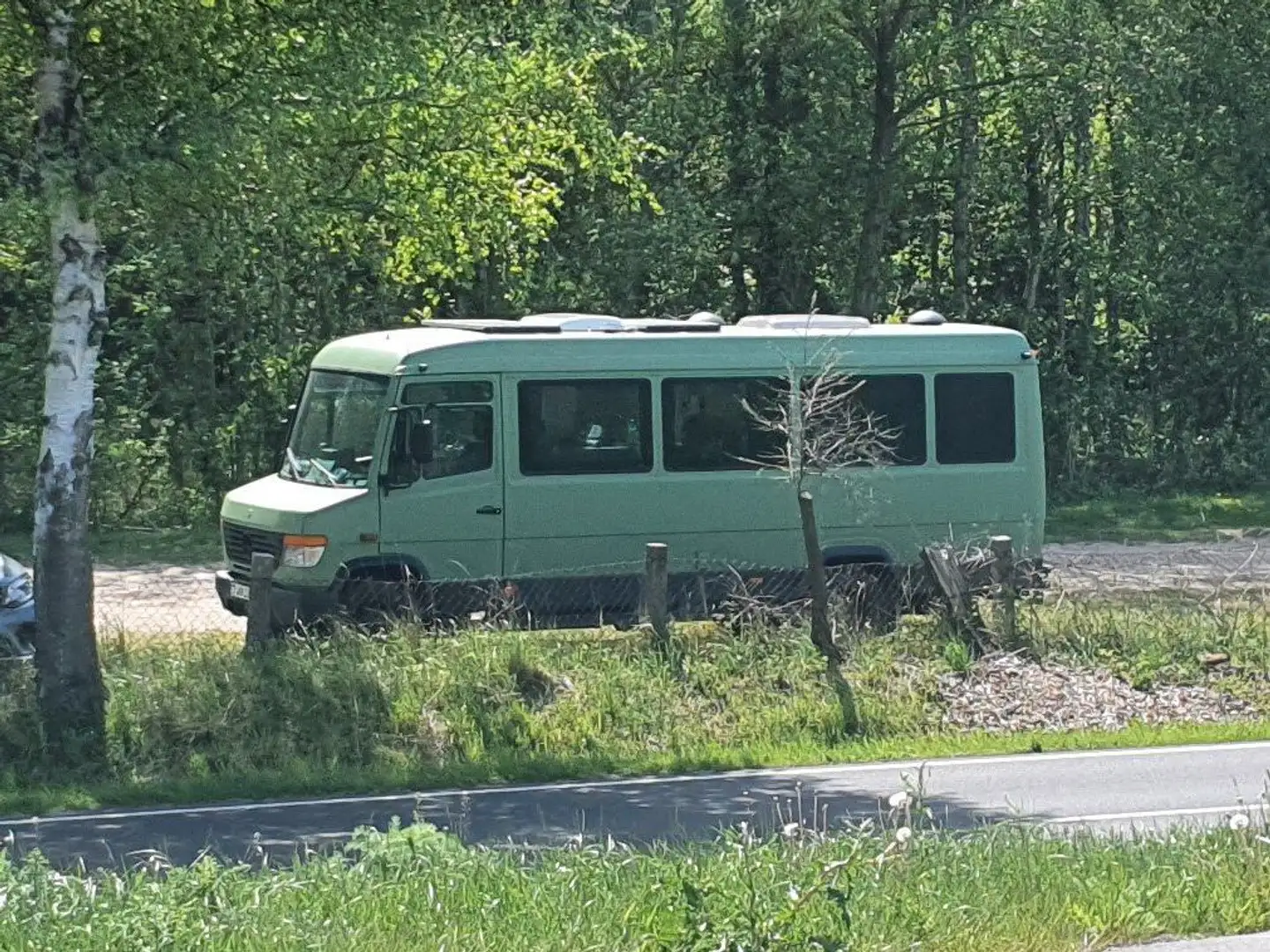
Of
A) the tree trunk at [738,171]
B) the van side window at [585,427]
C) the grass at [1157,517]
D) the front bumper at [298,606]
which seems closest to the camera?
the front bumper at [298,606]

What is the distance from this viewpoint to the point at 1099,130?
3216 centimetres

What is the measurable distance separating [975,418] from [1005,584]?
7.96 feet

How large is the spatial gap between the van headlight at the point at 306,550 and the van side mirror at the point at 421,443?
962mm

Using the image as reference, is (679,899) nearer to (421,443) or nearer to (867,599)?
(867,599)

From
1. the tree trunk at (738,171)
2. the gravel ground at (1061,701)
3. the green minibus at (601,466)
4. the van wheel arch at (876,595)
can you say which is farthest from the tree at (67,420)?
the tree trunk at (738,171)

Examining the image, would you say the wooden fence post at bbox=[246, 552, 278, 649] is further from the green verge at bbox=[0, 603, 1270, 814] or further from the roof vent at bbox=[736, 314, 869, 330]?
the roof vent at bbox=[736, 314, 869, 330]

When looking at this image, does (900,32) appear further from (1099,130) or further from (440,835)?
(440,835)

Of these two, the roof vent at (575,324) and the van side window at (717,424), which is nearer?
the van side window at (717,424)

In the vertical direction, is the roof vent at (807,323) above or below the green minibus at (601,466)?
above

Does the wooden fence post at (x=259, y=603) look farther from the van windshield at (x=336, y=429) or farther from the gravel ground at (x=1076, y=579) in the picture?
the gravel ground at (x=1076, y=579)

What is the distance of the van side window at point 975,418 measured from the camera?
55.0 ft

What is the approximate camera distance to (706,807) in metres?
10.8

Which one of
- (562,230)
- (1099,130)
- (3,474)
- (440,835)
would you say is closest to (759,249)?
(562,230)

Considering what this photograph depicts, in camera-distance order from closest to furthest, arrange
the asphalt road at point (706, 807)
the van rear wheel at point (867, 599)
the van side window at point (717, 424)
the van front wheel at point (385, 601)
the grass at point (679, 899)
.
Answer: the grass at point (679, 899) < the asphalt road at point (706, 807) < the van front wheel at point (385, 601) < the van rear wheel at point (867, 599) < the van side window at point (717, 424)
